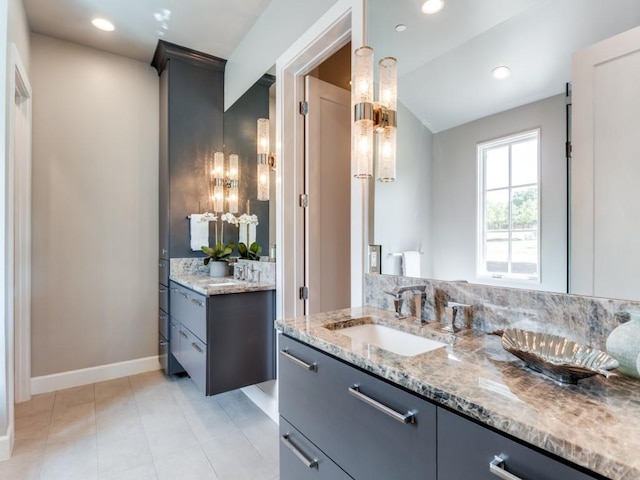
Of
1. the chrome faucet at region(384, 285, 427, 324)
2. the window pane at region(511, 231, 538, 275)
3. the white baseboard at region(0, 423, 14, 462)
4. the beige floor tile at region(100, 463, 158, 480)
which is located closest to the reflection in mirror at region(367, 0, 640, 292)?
the window pane at region(511, 231, 538, 275)

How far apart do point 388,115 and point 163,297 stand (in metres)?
2.60

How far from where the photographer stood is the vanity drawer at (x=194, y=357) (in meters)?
2.13

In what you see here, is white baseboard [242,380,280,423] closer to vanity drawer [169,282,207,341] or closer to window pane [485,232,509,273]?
vanity drawer [169,282,207,341]

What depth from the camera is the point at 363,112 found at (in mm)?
1493

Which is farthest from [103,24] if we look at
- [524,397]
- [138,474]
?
[524,397]

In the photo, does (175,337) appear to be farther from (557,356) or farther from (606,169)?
(606,169)

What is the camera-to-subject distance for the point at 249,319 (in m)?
2.26

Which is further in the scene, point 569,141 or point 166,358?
point 166,358

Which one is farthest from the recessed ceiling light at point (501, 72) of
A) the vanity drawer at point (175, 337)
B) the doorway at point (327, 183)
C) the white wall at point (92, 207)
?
the white wall at point (92, 207)

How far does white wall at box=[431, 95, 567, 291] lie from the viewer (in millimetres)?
1046

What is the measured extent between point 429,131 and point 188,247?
235 cm

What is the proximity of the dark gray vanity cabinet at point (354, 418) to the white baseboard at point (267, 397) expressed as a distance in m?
1.07

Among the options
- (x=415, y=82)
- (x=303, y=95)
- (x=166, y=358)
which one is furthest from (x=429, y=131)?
(x=166, y=358)

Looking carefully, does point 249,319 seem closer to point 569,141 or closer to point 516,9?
→ point 569,141
